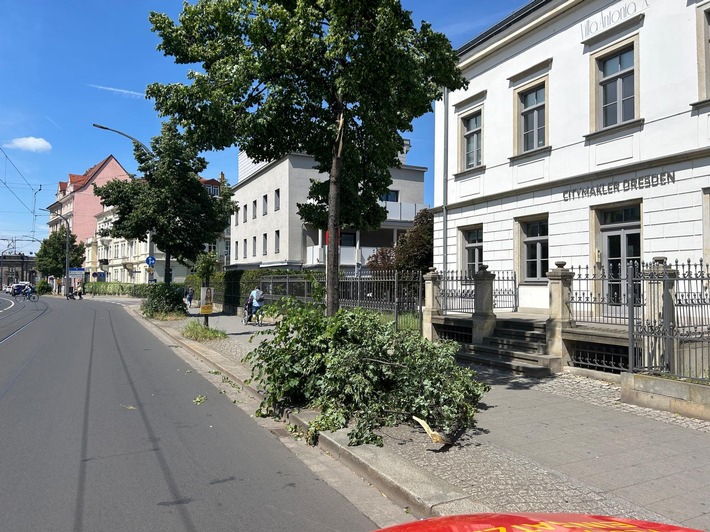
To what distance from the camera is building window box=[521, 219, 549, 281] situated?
15.4 meters

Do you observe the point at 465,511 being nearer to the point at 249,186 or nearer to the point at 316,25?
the point at 316,25

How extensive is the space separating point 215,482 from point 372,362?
2.41 m

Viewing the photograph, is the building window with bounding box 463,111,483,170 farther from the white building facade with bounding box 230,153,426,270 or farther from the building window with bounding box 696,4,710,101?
the white building facade with bounding box 230,153,426,270

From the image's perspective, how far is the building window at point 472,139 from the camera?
17859 millimetres

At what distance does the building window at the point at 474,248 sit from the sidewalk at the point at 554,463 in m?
10.4

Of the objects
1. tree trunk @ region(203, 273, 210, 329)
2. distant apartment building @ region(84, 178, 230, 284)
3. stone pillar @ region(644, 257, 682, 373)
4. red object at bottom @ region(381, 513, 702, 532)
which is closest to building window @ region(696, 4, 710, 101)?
stone pillar @ region(644, 257, 682, 373)

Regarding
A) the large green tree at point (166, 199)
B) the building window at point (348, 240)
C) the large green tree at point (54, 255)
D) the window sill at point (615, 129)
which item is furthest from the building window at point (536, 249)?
the large green tree at point (54, 255)

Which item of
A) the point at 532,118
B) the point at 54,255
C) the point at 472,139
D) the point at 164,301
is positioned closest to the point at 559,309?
the point at 532,118

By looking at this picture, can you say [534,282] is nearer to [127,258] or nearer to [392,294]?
[392,294]

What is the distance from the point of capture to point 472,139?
1828cm

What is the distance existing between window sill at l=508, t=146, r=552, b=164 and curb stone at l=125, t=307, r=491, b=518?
37.1 feet

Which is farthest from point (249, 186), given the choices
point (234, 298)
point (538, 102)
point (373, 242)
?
point (538, 102)

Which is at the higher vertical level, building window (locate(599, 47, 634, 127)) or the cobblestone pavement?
building window (locate(599, 47, 634, 127))

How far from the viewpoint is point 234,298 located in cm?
2900
